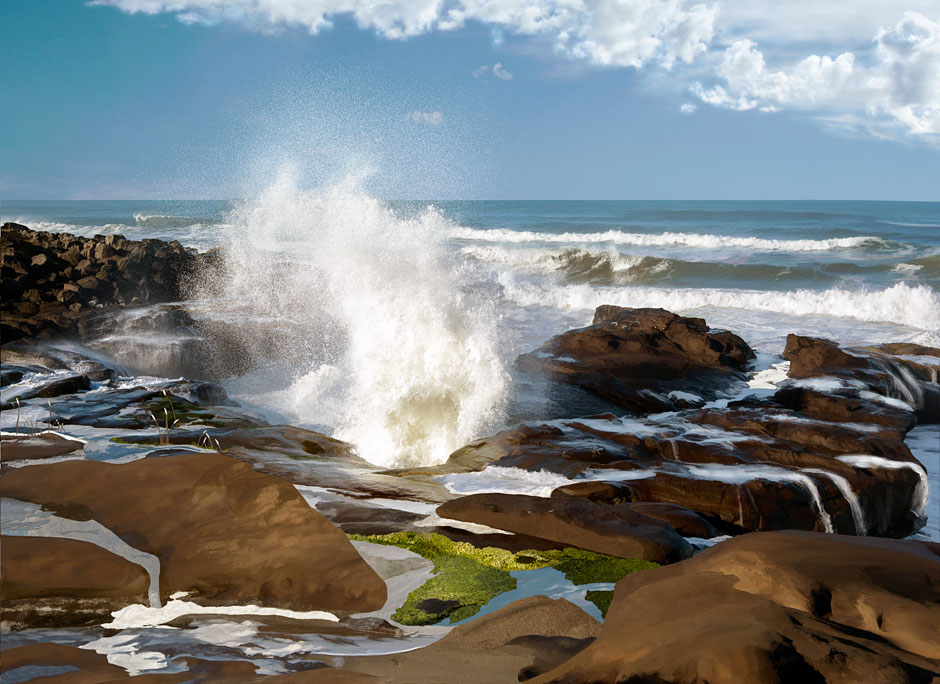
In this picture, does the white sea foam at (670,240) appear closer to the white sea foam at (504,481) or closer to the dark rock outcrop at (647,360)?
the dark rock outcrop at (647,360)

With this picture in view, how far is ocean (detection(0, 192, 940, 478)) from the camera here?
7402 mm

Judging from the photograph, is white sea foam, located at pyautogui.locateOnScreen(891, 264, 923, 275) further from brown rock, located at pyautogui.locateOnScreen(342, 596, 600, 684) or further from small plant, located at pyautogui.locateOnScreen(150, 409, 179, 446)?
brown rock, located at pyautogui.locateOnScreen(342, 596, 600, 684)

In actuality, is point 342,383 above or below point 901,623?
below

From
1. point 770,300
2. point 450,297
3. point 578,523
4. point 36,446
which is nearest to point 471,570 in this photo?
point 578,523

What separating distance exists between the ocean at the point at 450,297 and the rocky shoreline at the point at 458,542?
3.56 feet

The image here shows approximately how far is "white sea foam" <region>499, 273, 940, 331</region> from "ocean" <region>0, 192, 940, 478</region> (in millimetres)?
68

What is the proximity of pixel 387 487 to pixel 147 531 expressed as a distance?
5.36ft

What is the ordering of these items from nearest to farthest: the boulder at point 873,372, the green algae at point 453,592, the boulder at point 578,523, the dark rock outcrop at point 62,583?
the dark rock outcrop at point 62,583
the green algae at point 453,592
the boulder at point 578,523
the boulder at point 873,372

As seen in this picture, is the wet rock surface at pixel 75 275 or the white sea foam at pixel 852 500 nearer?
the white sea foam at pixel 852 500

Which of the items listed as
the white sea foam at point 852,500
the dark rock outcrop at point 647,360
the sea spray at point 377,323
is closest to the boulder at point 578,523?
the white sea foam at point 852,500

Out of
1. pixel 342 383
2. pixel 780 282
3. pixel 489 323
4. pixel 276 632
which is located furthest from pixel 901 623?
pixel 780 282

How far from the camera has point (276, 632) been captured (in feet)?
8.96

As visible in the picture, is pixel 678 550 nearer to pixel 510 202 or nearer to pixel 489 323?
pixel 489 323

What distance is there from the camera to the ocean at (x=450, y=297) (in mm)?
7402
